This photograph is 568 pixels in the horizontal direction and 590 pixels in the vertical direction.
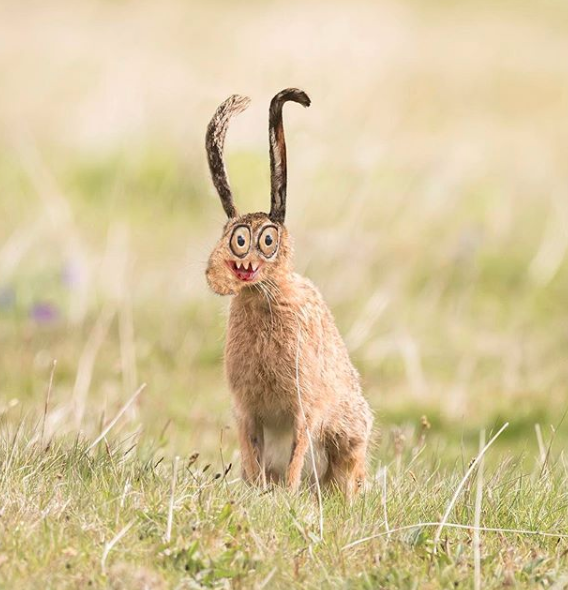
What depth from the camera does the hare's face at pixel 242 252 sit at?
4.82 m

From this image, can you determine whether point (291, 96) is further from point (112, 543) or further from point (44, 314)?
point (44, 314)

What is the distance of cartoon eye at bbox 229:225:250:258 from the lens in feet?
15.7

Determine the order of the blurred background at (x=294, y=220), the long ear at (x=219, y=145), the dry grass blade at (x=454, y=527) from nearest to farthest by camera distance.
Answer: the dry grass blade at (x=454, y=527)
the long ear at (x=219, y=145)
the blurred background at (x=294, y=220)

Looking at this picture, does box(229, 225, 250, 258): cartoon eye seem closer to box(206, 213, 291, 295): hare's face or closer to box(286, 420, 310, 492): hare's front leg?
box(206, 213, 291, 295): hare's face

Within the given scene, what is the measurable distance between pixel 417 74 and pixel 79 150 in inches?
338

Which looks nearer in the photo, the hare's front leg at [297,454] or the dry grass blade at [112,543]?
the dry grass blade at [112,543]

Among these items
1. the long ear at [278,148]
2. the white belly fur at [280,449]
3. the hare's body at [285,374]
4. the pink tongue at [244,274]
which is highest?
the long ear at [278,148]

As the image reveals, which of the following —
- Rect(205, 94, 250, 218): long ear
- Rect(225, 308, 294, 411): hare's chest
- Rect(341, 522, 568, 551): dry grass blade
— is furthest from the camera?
Rect(225, 308, 294, 411): hare's chest

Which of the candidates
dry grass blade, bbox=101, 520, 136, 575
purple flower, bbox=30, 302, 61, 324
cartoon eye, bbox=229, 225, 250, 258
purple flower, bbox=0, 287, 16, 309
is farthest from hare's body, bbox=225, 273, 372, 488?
purple flower, bbox=0, 287, 16, 309

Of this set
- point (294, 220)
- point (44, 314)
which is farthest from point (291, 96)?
point (294, 220)

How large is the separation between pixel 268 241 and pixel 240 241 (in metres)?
0.13

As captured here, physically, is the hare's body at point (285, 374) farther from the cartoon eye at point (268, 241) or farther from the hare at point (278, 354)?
the cartoon eye at point (268, 241)

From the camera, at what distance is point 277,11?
28641mm

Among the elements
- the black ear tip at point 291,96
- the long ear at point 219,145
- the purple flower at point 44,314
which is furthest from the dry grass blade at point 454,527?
the purple flower at point 44,314
